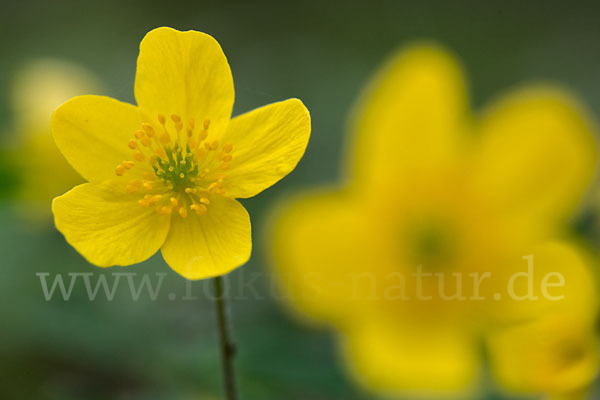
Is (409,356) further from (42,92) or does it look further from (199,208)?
(42,92)

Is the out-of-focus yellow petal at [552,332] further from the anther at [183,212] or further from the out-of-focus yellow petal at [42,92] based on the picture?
the out-of-focus yellow petal at [42,92]

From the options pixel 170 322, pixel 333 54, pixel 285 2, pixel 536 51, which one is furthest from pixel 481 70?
pixel 170 322

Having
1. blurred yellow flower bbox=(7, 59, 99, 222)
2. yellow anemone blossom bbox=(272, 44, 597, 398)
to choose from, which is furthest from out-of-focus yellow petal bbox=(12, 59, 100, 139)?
yellow anemone blossom bbox=(272, 44, 597, 398)

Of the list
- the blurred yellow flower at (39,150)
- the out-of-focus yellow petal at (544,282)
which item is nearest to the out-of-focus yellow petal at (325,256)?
the out-of-focus yellow petal at (544,282)

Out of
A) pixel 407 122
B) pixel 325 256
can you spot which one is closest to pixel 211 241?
pixel 325 256

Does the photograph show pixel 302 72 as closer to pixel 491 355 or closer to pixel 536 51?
pixel 536 51
